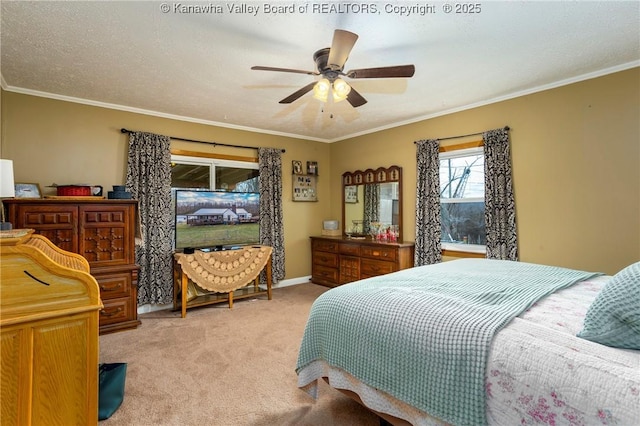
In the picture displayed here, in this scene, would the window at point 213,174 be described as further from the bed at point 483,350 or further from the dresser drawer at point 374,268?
the bed at point 483,350

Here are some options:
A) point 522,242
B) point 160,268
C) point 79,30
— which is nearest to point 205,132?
point 160,268

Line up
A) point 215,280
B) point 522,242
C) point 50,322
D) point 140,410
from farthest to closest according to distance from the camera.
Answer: point 215,280
point 522,242
point 140,410
point 50,322

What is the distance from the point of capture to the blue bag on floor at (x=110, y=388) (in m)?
1.93

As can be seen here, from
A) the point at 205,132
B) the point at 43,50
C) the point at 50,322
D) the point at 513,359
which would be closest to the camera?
the point at 513,359

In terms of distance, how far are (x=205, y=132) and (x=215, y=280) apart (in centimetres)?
209

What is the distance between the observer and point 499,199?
11.4 ft

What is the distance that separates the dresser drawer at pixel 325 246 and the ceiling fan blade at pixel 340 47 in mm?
3164

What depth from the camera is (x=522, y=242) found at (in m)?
3.39

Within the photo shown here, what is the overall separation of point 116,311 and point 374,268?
3112 millimetres

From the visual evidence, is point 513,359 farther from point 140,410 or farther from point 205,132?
Answer: point 205,132

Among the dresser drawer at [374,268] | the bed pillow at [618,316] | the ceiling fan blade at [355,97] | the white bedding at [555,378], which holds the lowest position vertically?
the dresser drawer at [374,268]

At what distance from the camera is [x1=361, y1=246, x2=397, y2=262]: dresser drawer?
4.16 m

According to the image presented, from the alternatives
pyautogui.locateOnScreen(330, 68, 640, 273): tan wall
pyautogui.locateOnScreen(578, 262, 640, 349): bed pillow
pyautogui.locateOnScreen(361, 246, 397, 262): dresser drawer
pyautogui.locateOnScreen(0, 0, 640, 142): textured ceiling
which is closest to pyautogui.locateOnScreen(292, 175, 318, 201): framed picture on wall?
pyautogui.locateOnScreen(361, 246, 397, 262): dresser drawer

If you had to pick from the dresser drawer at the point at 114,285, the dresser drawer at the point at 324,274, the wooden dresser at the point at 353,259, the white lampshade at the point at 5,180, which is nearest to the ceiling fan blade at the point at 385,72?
the white lampshade at the point at 5,180
